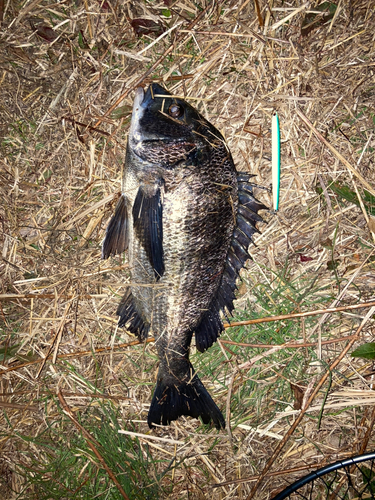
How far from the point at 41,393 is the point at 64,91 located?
2.60 metres

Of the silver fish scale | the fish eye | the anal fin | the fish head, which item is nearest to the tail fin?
the anal fin

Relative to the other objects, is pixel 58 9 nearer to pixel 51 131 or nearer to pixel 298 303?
pixel 51 131

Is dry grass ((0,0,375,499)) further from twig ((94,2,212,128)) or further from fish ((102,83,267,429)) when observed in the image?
fish ((102,83,267,429))

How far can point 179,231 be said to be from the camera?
2.12 m

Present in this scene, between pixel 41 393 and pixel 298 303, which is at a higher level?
pixel 298 303

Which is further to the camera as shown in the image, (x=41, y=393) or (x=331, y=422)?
(x=41, y=393)

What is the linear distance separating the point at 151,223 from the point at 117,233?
46 cm

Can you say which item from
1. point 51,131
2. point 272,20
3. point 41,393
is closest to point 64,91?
point 51,131

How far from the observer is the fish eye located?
218cm

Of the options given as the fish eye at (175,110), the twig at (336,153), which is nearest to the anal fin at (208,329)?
the fish eye at (175,110)

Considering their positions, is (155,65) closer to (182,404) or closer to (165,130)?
(165,130)

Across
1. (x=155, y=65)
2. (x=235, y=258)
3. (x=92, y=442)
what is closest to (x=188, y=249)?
(x=235, y=258)

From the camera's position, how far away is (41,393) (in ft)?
9.53

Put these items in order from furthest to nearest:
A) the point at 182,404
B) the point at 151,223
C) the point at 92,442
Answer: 1. the point at 92,442
2. the point at 182,404
3. the point at 151,223
